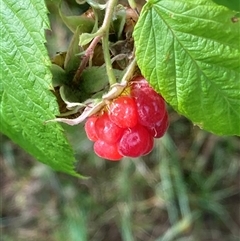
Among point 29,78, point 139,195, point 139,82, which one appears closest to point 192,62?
point 139,82

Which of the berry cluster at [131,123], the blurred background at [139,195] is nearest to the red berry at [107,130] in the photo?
the berry cluster at [131,123]

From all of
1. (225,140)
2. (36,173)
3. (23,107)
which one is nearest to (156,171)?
(225,140)

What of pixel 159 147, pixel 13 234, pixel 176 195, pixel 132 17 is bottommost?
pixel 13 234

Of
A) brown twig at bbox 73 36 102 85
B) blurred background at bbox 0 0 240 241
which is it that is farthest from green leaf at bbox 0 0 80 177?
blurred background at bbox 0 0 240 241

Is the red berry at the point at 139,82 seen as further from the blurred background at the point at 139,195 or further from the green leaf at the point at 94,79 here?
the blurred background at the point at 139,195

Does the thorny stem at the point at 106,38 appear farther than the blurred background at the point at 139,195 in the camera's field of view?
No

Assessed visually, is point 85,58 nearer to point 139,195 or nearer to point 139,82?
point 139,82

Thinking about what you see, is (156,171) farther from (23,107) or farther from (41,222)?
(23,107)
